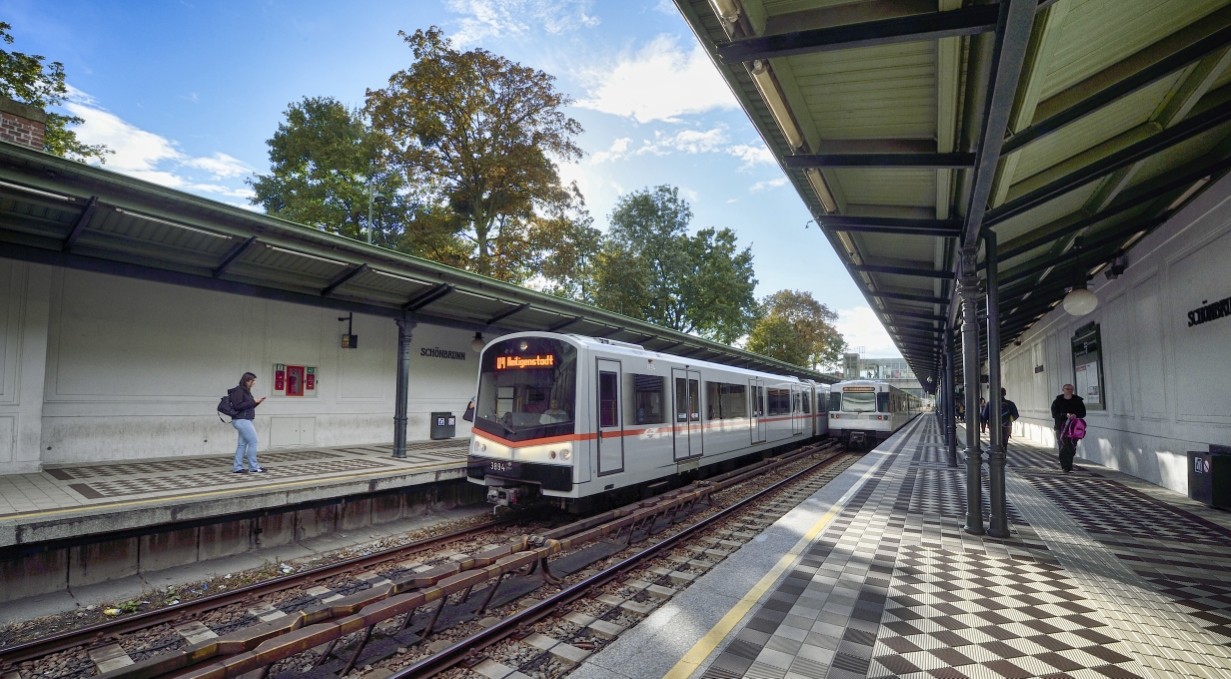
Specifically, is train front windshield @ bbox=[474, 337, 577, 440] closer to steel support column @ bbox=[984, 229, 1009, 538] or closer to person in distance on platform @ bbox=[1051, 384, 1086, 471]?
steel support column @ bbox=[984, 229, 1009, 538]

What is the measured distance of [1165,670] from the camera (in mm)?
3422

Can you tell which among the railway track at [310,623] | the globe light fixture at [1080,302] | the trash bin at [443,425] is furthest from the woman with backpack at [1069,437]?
the trash bin at [443,425]

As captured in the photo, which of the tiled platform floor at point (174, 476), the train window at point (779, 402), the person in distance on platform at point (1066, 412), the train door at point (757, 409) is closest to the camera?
the tiled platform floor at point (174, 476)

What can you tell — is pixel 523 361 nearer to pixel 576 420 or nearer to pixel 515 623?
pixel 576 420

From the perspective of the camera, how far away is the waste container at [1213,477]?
25.1ft

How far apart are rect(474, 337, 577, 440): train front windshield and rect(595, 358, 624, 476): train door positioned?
0.49m

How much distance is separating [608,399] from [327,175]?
2351 cm

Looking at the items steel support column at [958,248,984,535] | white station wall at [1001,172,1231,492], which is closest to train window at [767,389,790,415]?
white station wall at [1001,172,1231,492]

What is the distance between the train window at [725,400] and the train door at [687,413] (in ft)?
1.75

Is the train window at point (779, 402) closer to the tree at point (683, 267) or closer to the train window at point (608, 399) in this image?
the train window at point (608, 399)

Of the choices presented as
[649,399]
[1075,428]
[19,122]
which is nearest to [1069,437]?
[1075,428]

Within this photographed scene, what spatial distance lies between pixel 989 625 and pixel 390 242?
94.3 ft

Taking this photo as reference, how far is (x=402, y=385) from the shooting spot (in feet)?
36.2

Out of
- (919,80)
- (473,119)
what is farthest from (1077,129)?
(473,119)
